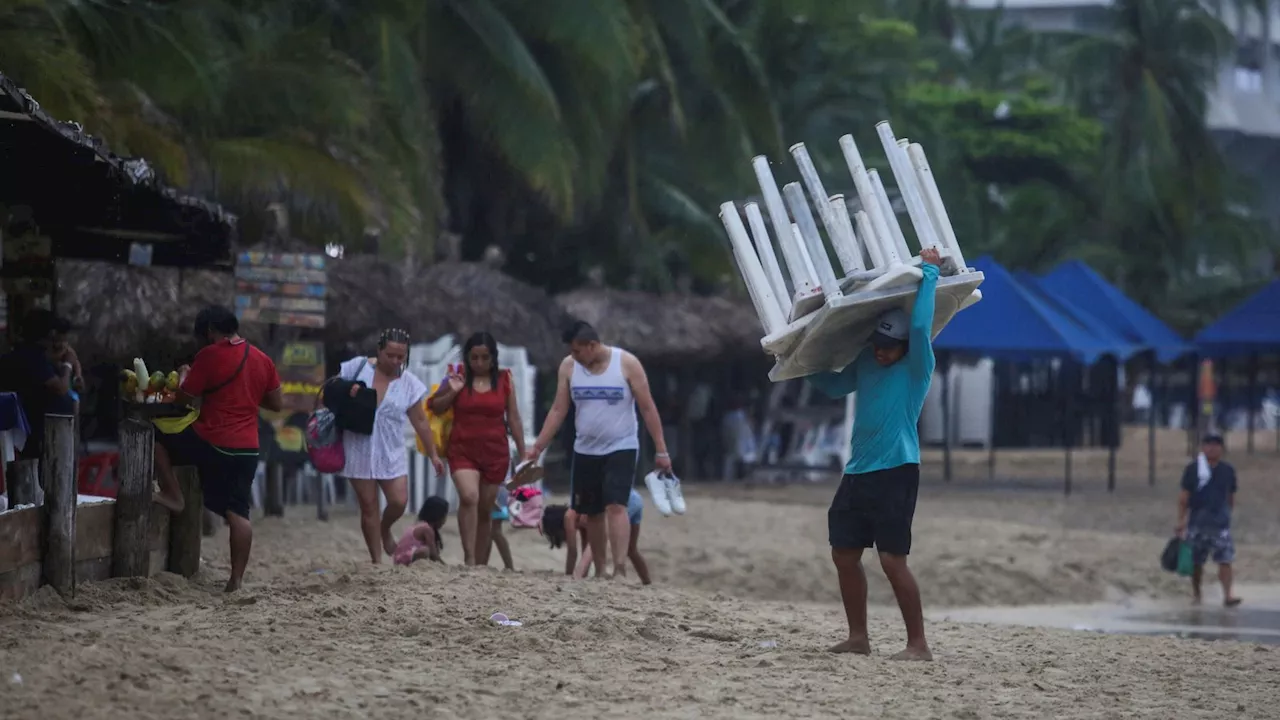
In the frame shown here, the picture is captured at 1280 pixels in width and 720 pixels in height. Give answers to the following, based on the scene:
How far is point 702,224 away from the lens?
90.8ft

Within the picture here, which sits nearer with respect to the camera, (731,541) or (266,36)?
(731,541)

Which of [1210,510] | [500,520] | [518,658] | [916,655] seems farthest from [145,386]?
[1210,510]

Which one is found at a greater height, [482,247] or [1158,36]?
[1158,36]

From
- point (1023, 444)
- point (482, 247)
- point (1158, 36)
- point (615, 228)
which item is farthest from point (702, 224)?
point (1158, 36)

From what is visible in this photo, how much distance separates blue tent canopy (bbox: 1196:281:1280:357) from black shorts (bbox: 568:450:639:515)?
68.1 feet

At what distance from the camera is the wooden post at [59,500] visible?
8.16 m

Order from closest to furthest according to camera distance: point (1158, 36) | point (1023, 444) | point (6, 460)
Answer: point (6, 460) < point (1023, 444) < point (1158, 36)

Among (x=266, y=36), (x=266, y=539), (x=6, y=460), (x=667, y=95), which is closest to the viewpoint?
(x=6, y=460)

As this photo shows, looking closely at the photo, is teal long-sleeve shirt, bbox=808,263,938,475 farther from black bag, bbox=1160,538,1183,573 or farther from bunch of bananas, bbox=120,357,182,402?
black bag, bbox=1160,538,1183,573

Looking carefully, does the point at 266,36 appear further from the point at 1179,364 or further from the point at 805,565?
the point at 1179,364

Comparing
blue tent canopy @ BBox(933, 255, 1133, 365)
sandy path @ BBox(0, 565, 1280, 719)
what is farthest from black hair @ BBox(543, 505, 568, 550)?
blue tent canopy @ BBox(933, 255, 1133, 365)

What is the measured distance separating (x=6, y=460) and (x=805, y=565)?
777 cm

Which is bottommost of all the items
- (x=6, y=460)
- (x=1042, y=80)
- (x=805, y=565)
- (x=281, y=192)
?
(x=805, y=565)

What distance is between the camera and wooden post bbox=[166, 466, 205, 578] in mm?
9367
